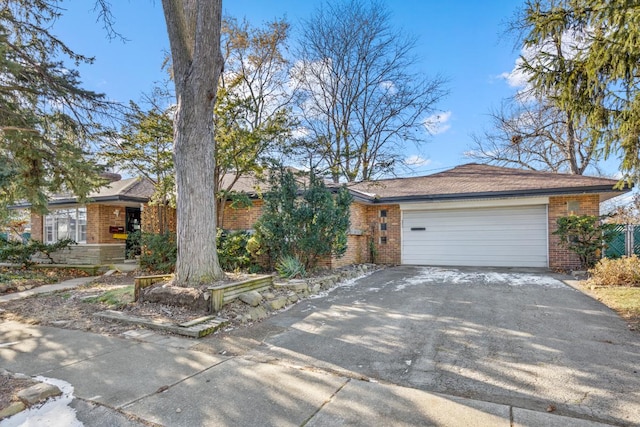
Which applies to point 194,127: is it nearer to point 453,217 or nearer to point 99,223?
point 453,217

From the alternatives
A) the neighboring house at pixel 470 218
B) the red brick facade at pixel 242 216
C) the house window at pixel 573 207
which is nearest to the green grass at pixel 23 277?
the red brick facade at pixel 242 216

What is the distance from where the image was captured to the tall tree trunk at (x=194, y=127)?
5.95m

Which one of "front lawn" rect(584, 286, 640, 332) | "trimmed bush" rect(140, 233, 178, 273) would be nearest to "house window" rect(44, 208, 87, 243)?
"trimmed bush" rect(140, 233, 178, 273)

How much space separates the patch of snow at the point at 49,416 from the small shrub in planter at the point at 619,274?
30.0 ft

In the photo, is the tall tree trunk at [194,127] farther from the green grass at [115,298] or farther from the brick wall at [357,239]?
the brick wall at [357,239]

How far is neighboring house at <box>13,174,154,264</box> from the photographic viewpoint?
42.6 ft

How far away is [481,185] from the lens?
11695 millimetres

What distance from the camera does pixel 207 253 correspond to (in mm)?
6098

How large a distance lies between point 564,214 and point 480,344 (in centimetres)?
818

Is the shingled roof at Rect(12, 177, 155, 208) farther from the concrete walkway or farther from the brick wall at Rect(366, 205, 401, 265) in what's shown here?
the brick wall at Rect(366, 205, 401, 265)

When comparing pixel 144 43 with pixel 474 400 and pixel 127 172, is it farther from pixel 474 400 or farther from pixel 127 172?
pixel 474 400

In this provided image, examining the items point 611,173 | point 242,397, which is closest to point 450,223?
point 242,397

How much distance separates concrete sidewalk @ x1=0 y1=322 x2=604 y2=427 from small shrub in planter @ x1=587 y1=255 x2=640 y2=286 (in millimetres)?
6570

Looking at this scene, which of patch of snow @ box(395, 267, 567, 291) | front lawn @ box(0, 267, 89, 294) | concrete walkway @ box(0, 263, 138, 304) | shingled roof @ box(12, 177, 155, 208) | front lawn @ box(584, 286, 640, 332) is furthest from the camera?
shingled roof @ box(12, 177, 155, 208)
